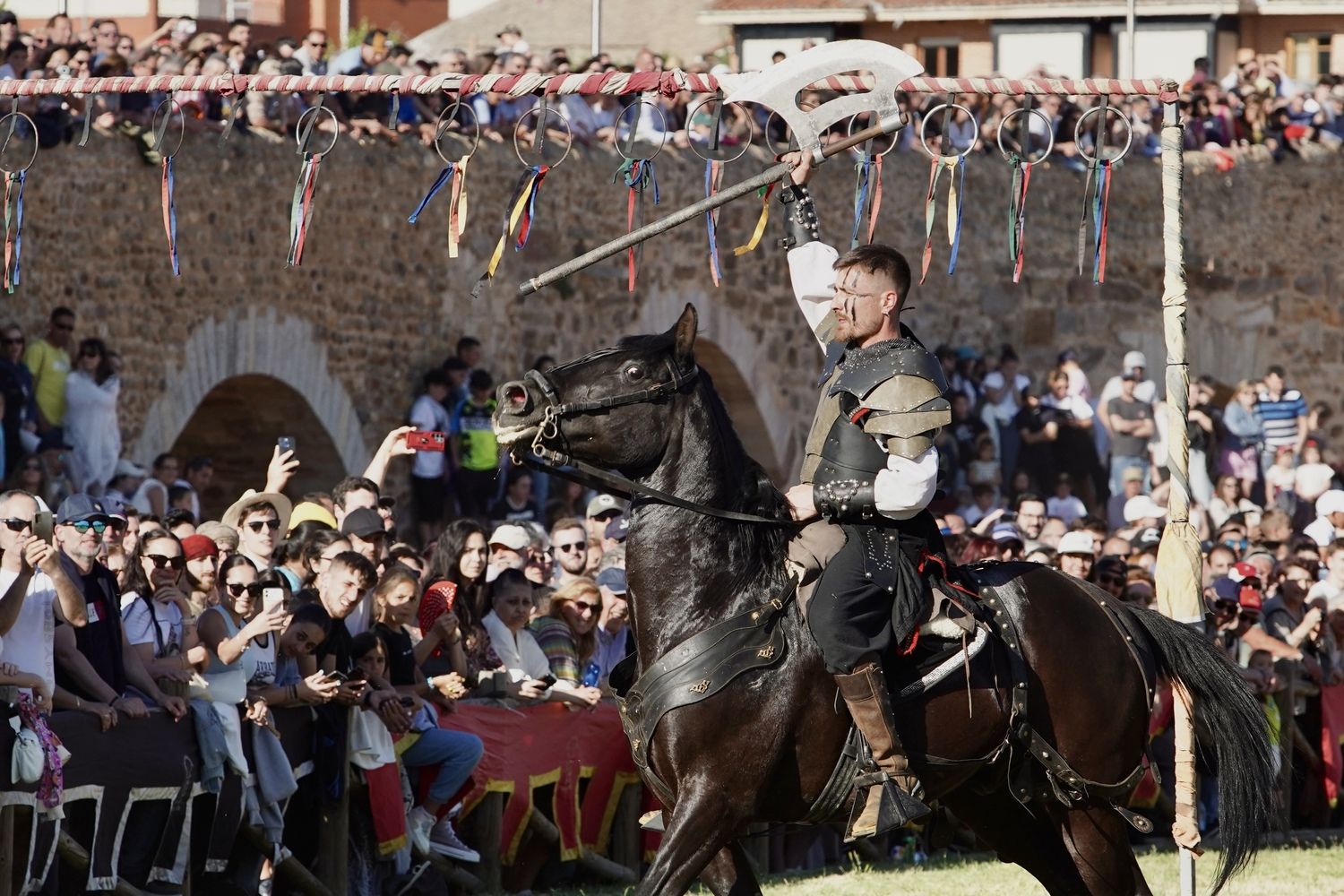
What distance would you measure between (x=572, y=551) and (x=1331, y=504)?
9820mm

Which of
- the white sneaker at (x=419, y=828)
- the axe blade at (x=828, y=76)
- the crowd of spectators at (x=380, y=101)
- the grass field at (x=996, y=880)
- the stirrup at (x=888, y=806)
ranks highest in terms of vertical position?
the crowd of spectators at (x=380, y=101)

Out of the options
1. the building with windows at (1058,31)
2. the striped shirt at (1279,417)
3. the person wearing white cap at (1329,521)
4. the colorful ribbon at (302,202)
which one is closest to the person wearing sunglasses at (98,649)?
the colorful ribbon at (302,202)

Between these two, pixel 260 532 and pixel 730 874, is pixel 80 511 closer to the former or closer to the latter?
pixel 260 532

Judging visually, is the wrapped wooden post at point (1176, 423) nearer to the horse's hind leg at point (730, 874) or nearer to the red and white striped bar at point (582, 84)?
the red and white striped bar at point (582, 84)

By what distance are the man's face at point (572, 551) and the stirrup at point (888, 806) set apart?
556cm

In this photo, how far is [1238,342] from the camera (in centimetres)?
3058

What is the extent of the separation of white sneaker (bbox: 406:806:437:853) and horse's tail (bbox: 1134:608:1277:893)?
130 inches

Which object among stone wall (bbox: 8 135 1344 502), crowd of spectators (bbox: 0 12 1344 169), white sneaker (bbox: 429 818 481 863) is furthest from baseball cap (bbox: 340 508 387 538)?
stone wall (bbox: 8 135 1344 502)

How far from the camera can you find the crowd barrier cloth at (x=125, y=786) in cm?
854

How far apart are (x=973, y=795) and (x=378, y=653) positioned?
2811mm

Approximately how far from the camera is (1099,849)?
313 inches

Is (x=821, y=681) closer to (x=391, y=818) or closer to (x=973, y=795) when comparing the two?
(x=973, y=795)

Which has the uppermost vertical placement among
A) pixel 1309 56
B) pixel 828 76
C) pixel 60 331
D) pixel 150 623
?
pixel 1309 56

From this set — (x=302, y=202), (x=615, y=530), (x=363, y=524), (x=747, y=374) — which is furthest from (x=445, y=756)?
(x=747, y=374)
